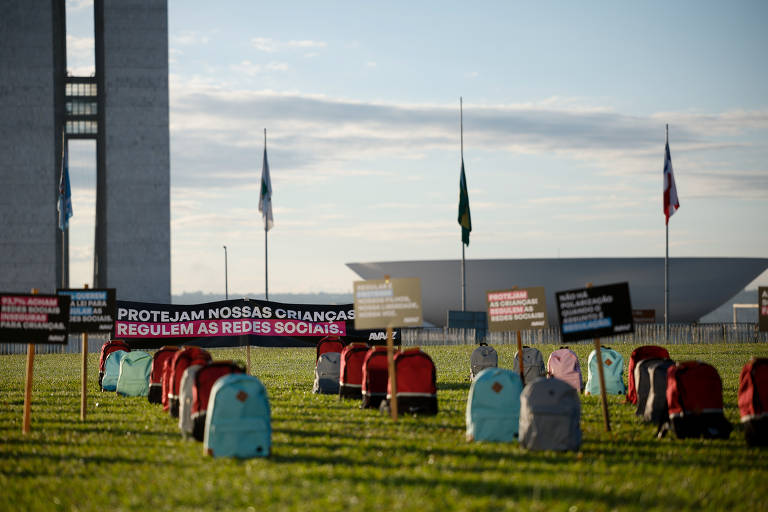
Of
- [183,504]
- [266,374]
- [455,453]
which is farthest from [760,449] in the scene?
[266,374]

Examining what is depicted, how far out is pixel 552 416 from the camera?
10141 millimetres

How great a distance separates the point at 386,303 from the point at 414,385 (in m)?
1.32

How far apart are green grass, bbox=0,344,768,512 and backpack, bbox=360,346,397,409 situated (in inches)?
15.3

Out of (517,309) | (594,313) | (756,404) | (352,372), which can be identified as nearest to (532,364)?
(352,372)

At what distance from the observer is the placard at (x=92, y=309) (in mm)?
14523

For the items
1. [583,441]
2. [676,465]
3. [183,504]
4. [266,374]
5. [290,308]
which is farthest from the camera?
[266,374]

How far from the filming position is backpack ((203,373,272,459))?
9602mm

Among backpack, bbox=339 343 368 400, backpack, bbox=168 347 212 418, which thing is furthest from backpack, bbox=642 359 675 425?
backpack, bbox=168 347 212 418

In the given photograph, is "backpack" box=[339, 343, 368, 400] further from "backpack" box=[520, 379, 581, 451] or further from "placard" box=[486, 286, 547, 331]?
"backpack" box=[520, 379, 581, 451]

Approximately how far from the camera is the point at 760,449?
10.4 meters

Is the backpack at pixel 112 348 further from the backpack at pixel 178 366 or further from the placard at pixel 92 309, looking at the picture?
the backpack at pixel 178 366

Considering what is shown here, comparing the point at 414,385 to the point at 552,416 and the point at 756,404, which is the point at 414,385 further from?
the point at 756,404

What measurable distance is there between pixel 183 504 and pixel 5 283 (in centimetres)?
5396

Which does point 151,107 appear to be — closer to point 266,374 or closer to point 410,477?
point 266,374
